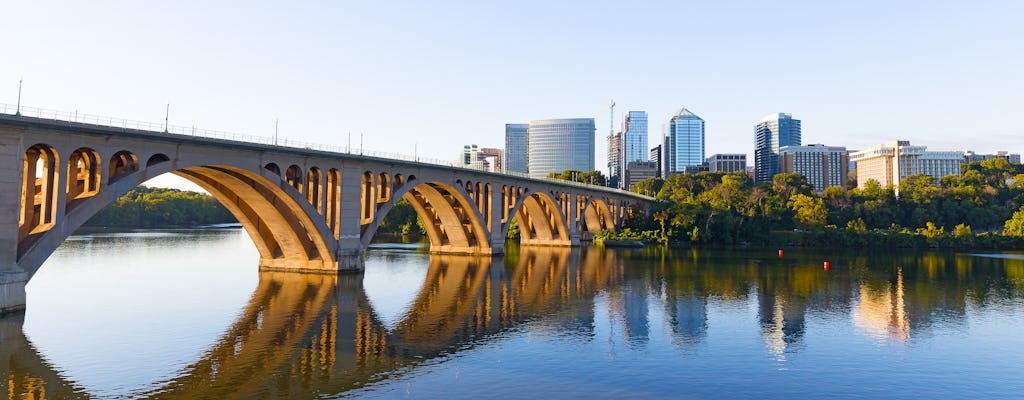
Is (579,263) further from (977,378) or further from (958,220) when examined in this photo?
(958,220)

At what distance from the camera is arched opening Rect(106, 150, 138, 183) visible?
37.5 meters

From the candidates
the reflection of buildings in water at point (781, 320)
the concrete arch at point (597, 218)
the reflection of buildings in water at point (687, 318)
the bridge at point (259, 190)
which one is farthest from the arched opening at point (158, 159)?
the concrete arch at point (597, 218)

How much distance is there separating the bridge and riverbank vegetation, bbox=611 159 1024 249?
38.2m

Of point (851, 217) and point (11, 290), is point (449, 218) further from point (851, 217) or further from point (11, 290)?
point (851, 217)

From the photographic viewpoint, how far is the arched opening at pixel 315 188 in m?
51.8

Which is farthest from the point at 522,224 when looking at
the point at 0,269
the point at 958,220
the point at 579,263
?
the point at 958,220

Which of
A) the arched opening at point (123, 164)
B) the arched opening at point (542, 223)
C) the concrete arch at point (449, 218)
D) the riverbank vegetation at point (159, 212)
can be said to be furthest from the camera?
the riverbank vegetation at point (159, 212)

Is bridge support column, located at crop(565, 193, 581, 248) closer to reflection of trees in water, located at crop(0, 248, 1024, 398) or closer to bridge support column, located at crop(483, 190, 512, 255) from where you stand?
bridge support column, located at crop(483, 190, 512, 255)

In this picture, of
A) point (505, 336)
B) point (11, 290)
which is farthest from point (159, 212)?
point (505, 336)

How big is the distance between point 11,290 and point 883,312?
160ft

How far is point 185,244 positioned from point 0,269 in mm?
69697

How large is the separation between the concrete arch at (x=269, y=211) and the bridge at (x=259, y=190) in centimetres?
9

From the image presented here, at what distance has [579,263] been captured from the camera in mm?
75125

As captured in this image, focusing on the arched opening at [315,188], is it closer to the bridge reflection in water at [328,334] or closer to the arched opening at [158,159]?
the bridge reflection in water at [328,334]
